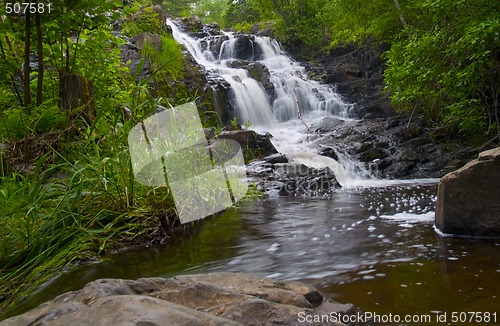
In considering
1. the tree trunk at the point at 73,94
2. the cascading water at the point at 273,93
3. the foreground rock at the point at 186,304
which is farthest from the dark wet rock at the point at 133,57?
the foreground rock at the point at 186,304

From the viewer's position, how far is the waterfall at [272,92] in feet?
42.9

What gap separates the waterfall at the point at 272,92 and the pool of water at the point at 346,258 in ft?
18.2

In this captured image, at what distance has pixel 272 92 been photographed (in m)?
14.7

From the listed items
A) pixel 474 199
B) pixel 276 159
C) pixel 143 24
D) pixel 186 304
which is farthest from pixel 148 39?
pixel 186 304

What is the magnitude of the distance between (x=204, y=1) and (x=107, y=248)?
127 feet

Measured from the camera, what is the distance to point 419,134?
10.2 metres

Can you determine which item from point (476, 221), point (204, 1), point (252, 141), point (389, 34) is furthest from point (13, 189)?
point (204, 1)

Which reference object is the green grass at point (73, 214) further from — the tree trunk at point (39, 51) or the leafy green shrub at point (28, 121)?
the tree trunk at point (39, 51)

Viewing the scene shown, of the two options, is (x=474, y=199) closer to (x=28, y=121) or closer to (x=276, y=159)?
(x=28, y=121)

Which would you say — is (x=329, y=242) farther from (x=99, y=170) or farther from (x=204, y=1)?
(x=204, y=1)

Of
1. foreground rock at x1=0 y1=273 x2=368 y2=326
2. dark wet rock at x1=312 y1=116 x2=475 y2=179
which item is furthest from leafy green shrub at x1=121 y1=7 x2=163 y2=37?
foreground rock at x1=0 y1=273 x2=368 y2=326

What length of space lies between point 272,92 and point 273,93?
0.19ft

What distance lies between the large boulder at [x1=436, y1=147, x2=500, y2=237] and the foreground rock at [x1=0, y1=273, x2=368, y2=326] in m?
1.88

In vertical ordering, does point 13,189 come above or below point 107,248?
above
